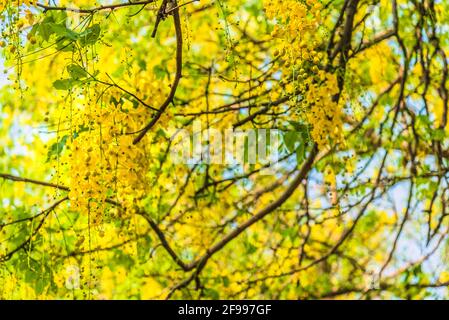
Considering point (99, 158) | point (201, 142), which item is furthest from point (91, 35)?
point (201, 142)

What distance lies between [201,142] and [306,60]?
105 centimetres

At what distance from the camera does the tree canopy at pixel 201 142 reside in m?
2.02

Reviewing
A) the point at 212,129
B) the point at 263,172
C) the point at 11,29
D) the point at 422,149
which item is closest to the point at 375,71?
the point at 422,149

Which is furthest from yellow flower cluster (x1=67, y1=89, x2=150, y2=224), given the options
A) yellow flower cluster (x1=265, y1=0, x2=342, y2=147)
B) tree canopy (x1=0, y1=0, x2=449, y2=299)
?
yellow flower cluster (x1=265, y1=0, x2=342, y2=147)

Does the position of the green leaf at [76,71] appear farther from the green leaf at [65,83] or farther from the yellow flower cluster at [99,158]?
the yellow flower cluster at [99,158]

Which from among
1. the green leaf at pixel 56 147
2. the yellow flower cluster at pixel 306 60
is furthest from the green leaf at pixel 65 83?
the yellow flower cluster at pixel 306 60

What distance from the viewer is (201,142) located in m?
3.14

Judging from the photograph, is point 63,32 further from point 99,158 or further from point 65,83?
point 99,158

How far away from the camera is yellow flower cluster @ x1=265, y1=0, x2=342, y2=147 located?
1958mm

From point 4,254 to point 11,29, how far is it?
0.98m

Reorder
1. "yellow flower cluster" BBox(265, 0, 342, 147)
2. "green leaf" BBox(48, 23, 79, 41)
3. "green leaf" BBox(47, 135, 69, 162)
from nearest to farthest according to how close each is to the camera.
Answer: "green leaf" BBox(48, 23, 79, 41), "yellow flower cluster" BBox(265, 0, 342, 147), "green leaf" BBox(47, 135, 69, 162)

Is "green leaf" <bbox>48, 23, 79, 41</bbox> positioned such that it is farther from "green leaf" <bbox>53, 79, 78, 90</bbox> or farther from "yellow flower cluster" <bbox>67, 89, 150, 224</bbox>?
"yellow flower cluster" <bbox>67, 89, 150, 224</bbox>

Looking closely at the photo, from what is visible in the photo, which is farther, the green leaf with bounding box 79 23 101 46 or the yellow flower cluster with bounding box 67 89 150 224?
the yellow flower cluster with bounding box 67 89 150 224
